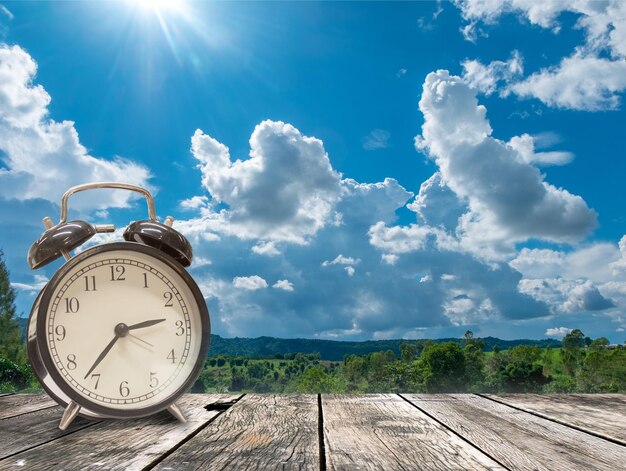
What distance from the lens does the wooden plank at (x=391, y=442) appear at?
4.53ft

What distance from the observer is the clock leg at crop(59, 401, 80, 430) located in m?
1.90

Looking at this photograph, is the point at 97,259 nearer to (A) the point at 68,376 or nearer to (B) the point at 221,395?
(A) the point at 68,376

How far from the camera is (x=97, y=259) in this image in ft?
6.66

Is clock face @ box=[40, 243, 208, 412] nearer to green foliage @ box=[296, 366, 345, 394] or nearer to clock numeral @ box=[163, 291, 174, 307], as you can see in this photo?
clock numeral @ box=[163, 291, 174, 307]

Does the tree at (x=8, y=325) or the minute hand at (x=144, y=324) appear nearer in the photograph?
the minute hand at (x=144, y=324)

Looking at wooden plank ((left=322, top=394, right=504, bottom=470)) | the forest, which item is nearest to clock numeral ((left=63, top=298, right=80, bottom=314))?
wooden plank ((left=322, top=394, right=504, bottom=470))

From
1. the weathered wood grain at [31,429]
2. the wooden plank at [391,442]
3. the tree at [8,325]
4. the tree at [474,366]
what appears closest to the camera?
the wooden plank at [391,442]

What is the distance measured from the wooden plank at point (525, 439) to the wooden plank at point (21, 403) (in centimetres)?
161

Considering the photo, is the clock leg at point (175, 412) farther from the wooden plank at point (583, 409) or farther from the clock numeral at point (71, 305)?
the wooden plank at point (583, 409)

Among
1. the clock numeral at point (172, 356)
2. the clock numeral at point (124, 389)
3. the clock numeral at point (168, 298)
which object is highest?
the clock numeral at point (168, 298)

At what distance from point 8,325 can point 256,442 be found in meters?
15.5

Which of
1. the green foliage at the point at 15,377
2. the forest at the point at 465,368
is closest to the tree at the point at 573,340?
the forest at the point at 465,368

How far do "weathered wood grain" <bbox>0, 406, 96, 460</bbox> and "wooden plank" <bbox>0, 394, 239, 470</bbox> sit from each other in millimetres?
47

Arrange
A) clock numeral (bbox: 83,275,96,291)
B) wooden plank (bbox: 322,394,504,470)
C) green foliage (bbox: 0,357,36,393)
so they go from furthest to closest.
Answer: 1. green foliage (bbox: 0,357,36,393)
2. clock numeral (bbox: 83,275,96,291)
3. wooden plank (bbox: 322,394,504,470)
